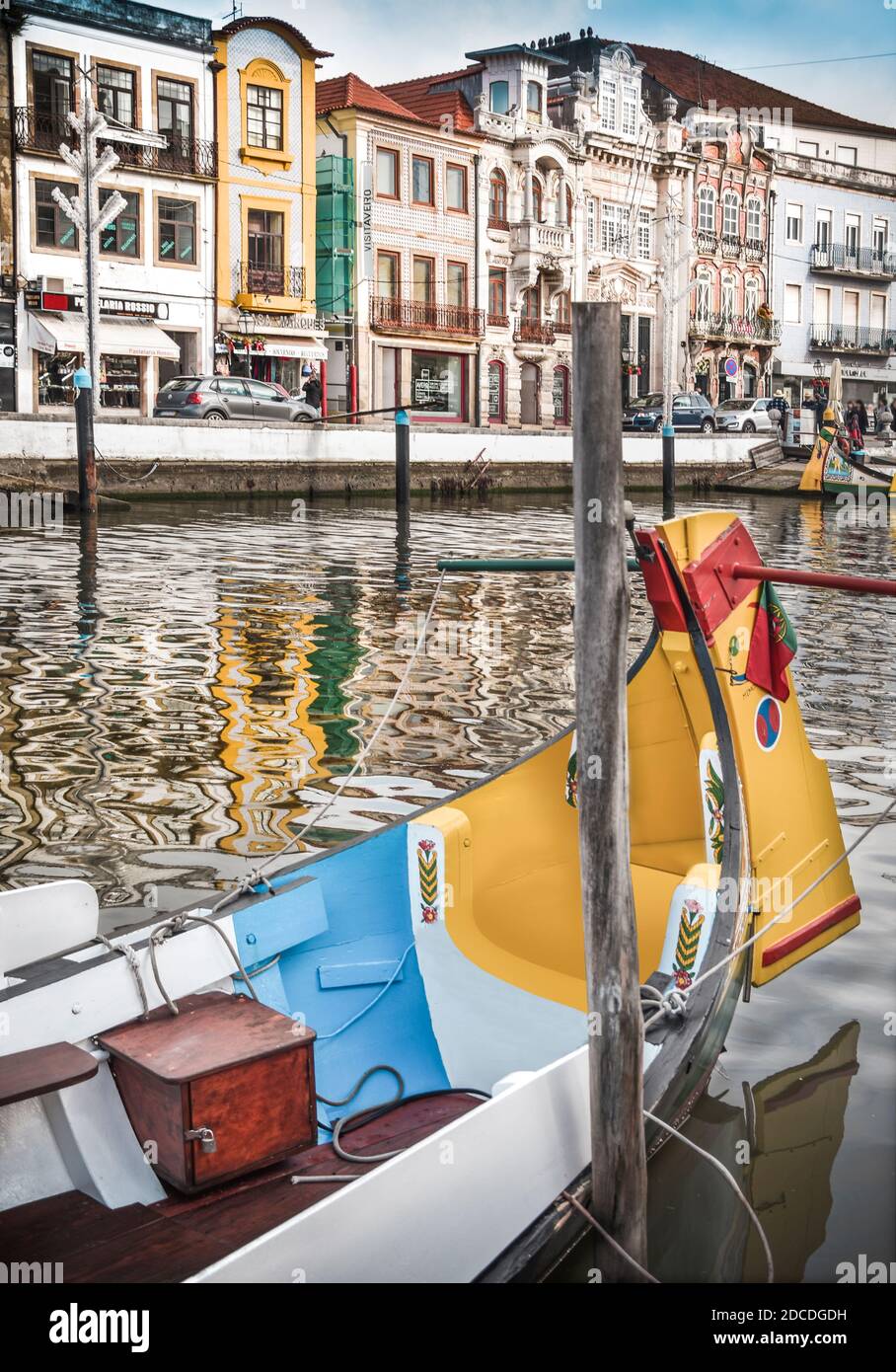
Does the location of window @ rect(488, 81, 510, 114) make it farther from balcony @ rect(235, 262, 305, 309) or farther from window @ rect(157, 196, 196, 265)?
window @ rect(157, 196, 196, 265)

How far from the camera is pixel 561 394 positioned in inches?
1941

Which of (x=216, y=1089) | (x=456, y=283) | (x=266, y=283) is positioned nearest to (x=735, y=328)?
(x=456, y=283)

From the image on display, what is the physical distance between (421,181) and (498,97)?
15.4 ft

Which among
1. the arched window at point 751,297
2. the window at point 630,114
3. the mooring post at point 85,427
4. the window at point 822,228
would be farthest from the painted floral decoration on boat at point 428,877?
the window at point 822,228

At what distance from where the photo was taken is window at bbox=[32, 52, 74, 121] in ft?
115

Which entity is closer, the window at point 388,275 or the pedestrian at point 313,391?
the pedestrian at point 313,391

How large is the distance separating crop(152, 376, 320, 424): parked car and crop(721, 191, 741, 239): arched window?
26.6m

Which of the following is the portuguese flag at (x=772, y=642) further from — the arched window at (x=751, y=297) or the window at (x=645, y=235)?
the arched window at (x=751, y=297)

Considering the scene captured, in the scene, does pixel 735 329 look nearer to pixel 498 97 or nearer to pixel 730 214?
pixel 730 214

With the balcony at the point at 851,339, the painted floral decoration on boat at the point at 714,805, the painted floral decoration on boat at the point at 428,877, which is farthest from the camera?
the balcony at the point at 851,339

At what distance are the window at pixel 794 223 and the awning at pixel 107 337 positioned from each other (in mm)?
30094

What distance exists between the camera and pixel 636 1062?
153 inches

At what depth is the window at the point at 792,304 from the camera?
191ft
